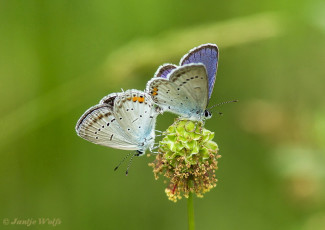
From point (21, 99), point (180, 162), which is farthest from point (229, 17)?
point (180, 162)

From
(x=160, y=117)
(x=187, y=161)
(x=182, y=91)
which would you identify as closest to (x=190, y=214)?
(x=187, y=161)

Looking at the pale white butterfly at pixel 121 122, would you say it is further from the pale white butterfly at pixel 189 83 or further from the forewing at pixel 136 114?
the pale white butterfly at pixel 189 83

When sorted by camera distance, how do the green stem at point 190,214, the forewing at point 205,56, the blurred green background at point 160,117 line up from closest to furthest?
the green stem at point 190,214, the forewing at point 205,56, the blurred green background at point 160,117

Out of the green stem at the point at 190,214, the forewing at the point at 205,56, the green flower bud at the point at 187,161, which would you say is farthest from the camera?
the forewing at the point at 205,56

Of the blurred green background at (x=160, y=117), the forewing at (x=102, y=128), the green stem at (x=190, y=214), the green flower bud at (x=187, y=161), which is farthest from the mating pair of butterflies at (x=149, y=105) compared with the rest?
the green stem at (x=190, y=214)

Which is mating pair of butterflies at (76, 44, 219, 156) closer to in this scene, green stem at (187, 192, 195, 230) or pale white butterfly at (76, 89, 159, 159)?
pale white butterfly at (76, 89, 159, 159)

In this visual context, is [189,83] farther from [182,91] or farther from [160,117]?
[160,117]
